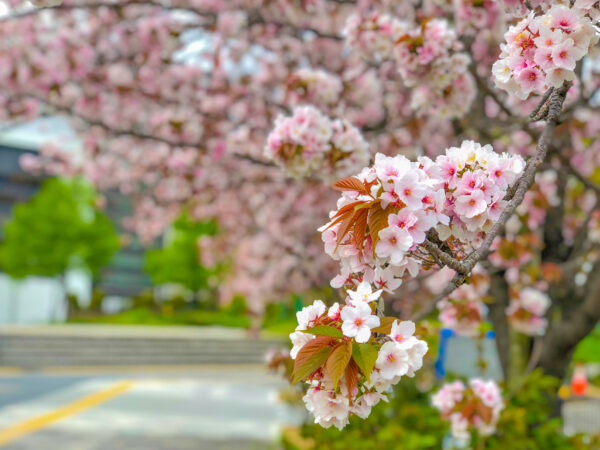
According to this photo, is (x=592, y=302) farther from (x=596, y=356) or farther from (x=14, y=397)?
(x=596, y=356)

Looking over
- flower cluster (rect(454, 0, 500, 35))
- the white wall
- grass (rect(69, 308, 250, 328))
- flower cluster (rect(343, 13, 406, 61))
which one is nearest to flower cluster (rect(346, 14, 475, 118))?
flower cluster (rect(343, 13, 406, 61))

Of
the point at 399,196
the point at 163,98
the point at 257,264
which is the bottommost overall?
the point at 399,196

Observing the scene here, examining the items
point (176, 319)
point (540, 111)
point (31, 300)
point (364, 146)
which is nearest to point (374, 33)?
point (364, 146)

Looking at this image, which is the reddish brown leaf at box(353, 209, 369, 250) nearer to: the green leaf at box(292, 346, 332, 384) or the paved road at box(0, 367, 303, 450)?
the green leaf at box(292, 346, 332, 384)

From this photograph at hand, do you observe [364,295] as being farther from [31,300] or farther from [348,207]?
[31,300]

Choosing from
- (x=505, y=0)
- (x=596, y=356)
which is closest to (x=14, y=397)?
(x=505, y=0)

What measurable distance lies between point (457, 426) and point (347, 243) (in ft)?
6.58

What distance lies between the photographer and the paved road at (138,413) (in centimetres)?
652

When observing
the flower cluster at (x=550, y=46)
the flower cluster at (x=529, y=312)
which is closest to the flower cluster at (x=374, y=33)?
the flower cluster at (x=550, y=46)

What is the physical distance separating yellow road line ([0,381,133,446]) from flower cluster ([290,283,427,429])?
5954 mm

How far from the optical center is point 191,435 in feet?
22.8

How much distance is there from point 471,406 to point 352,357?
1.98 m

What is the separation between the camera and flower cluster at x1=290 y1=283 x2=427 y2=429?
3.93 feet

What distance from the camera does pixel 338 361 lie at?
119cm
